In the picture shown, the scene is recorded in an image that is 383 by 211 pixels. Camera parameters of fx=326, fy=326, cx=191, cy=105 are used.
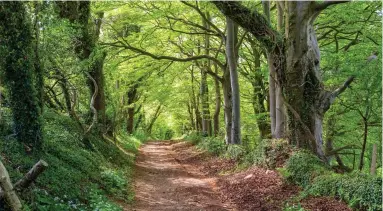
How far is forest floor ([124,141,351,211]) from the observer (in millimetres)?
7340

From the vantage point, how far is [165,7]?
12891 mm

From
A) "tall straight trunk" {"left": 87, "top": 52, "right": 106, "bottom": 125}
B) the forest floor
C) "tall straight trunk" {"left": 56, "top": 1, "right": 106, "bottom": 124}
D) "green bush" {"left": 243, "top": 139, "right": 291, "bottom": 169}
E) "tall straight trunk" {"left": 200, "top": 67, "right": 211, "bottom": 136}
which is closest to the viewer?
the forest floor

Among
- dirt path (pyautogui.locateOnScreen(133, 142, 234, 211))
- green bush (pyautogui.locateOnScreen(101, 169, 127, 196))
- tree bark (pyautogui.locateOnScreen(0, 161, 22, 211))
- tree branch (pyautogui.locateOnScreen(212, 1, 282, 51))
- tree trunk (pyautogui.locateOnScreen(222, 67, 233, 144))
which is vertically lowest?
dirt path (pyautogui.locateOnScreen(133, 142, 234, 211))

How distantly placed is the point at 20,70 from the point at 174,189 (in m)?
5.34

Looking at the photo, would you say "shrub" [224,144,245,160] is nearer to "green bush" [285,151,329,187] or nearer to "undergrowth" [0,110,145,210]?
"green bush" [285,151,329,187]

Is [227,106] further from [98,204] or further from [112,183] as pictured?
[98,204]

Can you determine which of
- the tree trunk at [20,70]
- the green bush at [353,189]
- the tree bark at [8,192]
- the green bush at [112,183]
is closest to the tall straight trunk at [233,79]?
the green bush at [112,183]

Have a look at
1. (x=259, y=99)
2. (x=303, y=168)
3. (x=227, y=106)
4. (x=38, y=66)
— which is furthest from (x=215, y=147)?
(x=38, y=66)

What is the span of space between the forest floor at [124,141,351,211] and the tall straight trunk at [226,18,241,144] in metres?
1.29

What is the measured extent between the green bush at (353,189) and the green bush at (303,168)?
376 millimetres

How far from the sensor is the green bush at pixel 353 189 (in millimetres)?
5387

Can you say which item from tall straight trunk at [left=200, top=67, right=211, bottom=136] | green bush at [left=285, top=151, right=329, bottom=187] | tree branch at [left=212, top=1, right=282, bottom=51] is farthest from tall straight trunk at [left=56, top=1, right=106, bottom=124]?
tall straight trunk at [left=200, top=67, right=211, bottom=136]

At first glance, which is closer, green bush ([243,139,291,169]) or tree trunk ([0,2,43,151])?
tree trunk ([0,2,43,151])

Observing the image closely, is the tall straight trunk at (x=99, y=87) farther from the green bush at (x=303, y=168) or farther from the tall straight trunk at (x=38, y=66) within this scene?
the green bush at (x=303, y=168)
